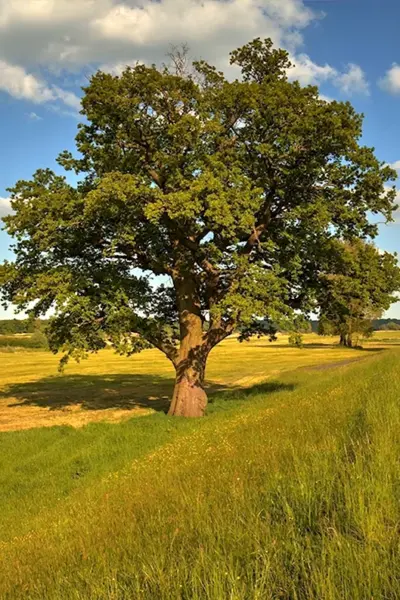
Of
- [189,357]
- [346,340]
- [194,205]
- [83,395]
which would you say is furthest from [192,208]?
[346,340]

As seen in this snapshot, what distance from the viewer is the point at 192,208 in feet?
64.0

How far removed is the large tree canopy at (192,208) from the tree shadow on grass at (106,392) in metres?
7.93

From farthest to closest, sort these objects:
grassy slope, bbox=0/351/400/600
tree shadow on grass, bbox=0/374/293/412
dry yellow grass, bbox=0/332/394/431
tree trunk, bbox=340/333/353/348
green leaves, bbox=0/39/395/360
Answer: tree trunk, bbox=340/333/353/348
tree shadow on grass, bbox=0/374/293/412
dry yellow grass, bbox=0/332/394/431
green leaves, bbox=0/39/395/360
grassy slope, bbox=0/351/400/600

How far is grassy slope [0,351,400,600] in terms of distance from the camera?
3.94 metres

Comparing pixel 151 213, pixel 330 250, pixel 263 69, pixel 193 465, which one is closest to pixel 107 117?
pixel 151 213

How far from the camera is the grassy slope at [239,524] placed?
3941mm

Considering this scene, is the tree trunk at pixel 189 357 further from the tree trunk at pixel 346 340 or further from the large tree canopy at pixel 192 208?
the tree trunk at pixel 346 340

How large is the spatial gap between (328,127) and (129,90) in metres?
9.70

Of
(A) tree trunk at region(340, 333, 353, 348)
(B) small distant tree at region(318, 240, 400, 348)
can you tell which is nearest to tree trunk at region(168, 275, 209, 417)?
(B) small distant tree at region(318, 240, 400, 348)

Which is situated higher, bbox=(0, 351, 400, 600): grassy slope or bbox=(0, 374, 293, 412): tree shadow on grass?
bbox=(0, 351, 400, 600): grassy slope

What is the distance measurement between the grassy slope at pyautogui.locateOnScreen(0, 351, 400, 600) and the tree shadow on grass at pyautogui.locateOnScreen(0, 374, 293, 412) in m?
18.2

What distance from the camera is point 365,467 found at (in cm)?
576

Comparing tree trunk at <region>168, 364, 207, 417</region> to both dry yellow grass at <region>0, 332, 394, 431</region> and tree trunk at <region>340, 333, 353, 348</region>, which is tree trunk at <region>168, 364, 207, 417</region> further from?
tree trunk at <region>340, 333, 353, 348</region>

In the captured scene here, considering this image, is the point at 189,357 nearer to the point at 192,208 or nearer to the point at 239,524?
the point at 192,208
